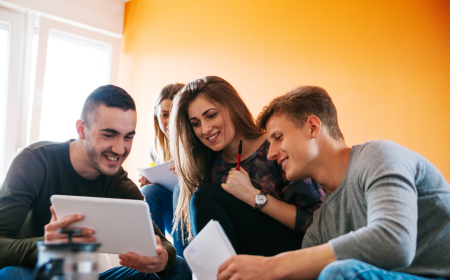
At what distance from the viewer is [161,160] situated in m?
2.37

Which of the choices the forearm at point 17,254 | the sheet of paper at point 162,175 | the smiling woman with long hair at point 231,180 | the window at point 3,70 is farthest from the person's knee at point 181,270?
the window at point 3,70

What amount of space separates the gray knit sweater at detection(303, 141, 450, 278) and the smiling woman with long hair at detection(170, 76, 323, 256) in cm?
25

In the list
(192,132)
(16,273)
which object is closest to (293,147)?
(192,132)

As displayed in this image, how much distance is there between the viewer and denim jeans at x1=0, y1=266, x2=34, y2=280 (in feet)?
3.35

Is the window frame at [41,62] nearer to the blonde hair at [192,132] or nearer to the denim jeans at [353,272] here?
the blonde hair at [192,132]

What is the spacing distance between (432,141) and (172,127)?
1162 mm

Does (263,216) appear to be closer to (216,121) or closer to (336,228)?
(336,228)

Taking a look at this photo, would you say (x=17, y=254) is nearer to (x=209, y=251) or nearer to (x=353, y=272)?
(x=209, y=251)

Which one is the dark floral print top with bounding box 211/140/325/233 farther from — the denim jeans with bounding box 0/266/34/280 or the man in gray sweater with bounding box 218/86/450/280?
the denim jeans with bounding box 0/266/34/280

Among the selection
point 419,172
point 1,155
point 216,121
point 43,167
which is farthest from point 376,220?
point 1,155

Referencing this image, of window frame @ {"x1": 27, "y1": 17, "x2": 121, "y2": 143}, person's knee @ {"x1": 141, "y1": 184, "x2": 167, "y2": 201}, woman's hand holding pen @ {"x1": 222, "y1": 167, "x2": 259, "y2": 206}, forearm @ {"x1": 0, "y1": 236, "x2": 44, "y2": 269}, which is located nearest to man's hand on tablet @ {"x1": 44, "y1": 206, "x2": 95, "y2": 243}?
forearm @ {"x1": 0, "y1": 236, "x2": 44, "y2": 269}

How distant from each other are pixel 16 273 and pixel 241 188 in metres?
0.78

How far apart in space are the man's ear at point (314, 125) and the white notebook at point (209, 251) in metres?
0.41

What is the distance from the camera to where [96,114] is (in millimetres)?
1356
